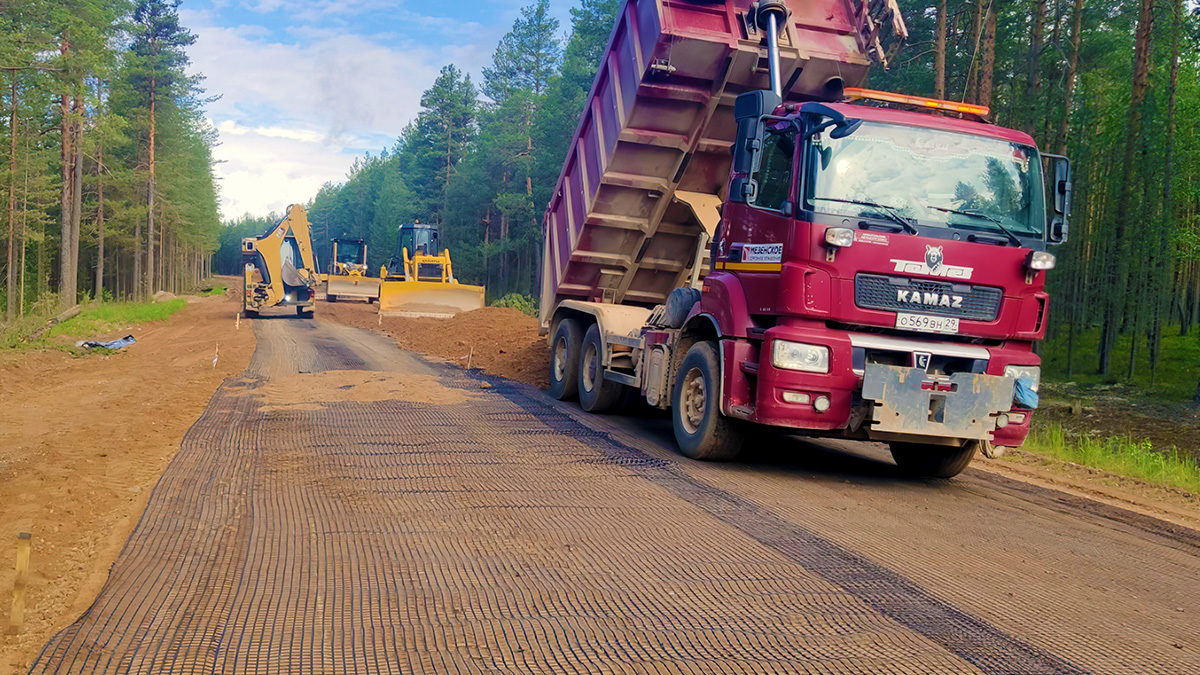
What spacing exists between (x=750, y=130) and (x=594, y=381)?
4.09 metres

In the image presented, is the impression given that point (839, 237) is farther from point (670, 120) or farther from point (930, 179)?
point (670, 120)

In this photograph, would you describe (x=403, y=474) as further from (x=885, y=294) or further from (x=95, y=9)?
(x=95, y=9)

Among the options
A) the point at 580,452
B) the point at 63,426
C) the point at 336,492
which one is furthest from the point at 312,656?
the point at 63,426

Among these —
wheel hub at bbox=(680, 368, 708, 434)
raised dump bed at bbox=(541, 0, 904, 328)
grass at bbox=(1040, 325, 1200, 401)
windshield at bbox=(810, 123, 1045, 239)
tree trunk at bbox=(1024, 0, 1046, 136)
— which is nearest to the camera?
windshield at bbox=(810, 123, 1045, 239)

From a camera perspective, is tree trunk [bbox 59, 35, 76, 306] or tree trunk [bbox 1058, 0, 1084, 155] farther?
tree trunk [bbox 59, 35, 76, 306]

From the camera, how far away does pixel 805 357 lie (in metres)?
6.41

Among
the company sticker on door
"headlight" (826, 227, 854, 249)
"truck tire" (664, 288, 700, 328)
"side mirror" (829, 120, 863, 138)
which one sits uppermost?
"side mirror" (829, 120, 863, 138)

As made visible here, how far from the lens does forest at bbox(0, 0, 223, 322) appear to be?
1014 inches

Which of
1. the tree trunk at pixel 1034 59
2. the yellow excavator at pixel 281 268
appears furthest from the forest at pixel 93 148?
the tree trunk at pixel 1034 59

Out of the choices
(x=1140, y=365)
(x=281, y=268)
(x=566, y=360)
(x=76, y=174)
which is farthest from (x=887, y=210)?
(x=76, y=174)

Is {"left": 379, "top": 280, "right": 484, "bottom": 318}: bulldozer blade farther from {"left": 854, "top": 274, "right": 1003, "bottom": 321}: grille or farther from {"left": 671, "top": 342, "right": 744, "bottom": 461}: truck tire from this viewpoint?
{"left": 854, "top": 274, "right": 1003, "bottom": 321}: grille

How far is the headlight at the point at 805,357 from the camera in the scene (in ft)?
21.0

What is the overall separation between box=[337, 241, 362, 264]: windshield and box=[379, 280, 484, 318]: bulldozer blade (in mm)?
14088

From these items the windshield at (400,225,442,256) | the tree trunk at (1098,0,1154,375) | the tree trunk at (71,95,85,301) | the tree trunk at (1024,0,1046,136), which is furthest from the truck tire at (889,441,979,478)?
the tree trunk at (71,95,85,301)
